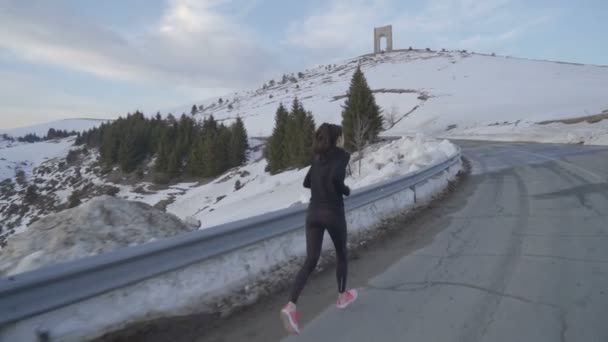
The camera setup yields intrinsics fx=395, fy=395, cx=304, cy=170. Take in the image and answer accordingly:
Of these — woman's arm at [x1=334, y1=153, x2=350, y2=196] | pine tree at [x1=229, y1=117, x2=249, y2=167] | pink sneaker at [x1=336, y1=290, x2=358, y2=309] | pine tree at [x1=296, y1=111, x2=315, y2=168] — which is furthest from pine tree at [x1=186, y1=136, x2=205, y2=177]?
woman's arm at [x1=334, y1=153, x2=350, y2=196]

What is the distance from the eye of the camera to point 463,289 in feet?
14.1

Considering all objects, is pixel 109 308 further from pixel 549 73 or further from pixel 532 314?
pixel 549 73

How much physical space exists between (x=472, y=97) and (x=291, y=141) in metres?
52.9

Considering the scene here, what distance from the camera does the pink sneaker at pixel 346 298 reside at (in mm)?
4016

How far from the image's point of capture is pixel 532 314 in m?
3.63

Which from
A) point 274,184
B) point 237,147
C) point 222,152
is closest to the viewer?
Answer: point 274,184

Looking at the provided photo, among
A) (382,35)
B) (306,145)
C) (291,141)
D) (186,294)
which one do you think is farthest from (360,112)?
(382,35)

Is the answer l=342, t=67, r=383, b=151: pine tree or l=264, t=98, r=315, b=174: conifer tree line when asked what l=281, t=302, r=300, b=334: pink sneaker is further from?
l=264, t=98, r=315, b=174: conifer tree line

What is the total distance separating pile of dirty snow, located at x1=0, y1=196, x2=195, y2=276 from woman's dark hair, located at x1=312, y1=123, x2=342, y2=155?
3.06 metres

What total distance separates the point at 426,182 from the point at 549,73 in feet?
398

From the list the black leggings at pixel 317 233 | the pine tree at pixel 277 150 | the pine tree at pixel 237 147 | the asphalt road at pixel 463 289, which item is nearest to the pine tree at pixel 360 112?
the pine tree at pixel 277 150

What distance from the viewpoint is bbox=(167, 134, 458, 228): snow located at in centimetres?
1432

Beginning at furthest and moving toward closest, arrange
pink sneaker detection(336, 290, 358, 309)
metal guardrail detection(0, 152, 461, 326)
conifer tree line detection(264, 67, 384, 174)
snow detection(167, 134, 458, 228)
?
conifer tree line detection(264, 67, 384, 174)
snow detection(167, 134, 458, 228)
pink sneaker detection(336, 290, 358, 309)
metal guardrail detection(0, 152, 461, 326)

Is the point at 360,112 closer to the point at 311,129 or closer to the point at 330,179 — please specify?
the point at 311,129
